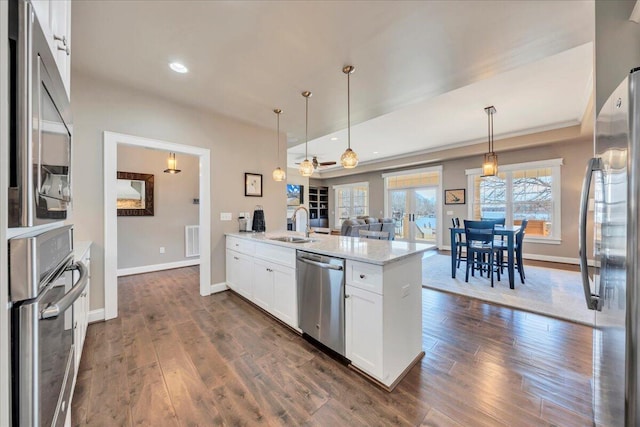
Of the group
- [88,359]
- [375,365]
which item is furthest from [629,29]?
[88,359]

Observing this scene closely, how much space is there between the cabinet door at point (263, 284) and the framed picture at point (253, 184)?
149 centimetres

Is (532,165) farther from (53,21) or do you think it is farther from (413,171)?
(53,21)

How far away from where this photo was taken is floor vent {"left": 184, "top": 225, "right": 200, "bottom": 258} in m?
5.13

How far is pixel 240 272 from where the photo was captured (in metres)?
3.33

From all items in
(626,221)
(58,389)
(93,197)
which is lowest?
(58,389)

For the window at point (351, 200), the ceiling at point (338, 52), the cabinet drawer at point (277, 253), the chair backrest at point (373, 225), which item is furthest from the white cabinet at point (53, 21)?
the window at point (351, 200)

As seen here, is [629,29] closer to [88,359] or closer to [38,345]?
[38,345]

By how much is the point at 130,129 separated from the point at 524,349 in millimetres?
4649

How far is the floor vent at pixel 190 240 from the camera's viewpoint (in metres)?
5.13

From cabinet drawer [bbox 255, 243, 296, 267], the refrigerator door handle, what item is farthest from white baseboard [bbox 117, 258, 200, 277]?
the refrigerator door handle

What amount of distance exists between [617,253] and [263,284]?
2672 mm

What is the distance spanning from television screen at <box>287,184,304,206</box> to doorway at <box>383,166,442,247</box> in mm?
3287

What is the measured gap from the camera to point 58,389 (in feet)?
2.65

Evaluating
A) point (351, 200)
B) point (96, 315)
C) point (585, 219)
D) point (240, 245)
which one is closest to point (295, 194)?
point (351, 200)
